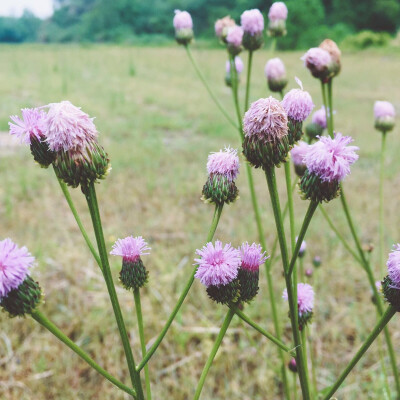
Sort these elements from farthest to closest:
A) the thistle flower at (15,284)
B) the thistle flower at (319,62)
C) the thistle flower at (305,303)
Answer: the thistle flower at (319,62) < the thistle flower at (305,303) < the thistle flower at (15,284)

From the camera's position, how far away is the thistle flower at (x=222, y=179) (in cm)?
65

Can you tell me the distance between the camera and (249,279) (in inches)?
25.8

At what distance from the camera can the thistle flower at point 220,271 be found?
0.61 meters

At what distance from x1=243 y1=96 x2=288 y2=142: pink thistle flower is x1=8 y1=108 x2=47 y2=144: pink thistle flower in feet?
0.94

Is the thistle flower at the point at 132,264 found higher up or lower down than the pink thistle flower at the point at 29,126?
lower down

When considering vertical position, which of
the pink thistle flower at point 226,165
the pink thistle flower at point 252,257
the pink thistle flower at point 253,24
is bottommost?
the pink thistle flower at point 252,257

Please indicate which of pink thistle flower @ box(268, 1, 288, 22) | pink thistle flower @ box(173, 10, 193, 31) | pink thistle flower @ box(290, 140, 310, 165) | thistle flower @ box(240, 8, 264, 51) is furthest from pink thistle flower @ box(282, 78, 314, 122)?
pink thistle flower @ box(173, 10, 193, 31)

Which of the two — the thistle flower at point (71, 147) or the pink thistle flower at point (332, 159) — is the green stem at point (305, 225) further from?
the thistle flower at point (71, 147)

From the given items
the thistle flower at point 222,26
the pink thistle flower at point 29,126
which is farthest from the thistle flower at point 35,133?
the thistle flower at point 222,26

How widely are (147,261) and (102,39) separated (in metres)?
32.2

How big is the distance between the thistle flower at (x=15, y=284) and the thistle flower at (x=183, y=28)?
116 cm

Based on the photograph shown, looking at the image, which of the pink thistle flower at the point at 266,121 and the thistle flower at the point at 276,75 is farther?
the thistle flower at the point at 276,75

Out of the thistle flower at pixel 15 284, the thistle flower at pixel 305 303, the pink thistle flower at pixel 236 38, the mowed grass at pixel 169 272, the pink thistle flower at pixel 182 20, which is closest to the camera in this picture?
the thistle flower at pixel 15 284

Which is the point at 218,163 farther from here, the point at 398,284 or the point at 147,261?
the point at 147,261
